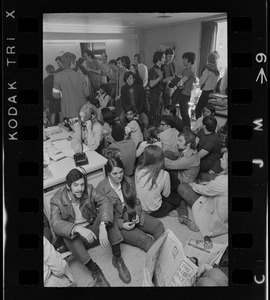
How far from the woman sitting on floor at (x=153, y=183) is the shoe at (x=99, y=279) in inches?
11.7

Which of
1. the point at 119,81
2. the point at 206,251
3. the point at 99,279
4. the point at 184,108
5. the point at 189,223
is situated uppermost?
the point at 119,81

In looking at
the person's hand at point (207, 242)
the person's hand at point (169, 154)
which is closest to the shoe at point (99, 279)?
the person's hand at point (207, 242)

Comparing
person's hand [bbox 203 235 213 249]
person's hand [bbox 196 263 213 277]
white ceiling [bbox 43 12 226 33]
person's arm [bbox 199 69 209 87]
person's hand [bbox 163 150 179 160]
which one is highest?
white ceiling [bbox 43 12 226 33]

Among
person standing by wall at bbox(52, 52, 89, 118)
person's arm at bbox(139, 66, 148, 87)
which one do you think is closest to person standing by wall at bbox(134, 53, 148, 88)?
person's arm at bbox(139, 66, 148, 87)

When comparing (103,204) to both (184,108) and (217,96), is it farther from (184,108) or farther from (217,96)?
(217,96)

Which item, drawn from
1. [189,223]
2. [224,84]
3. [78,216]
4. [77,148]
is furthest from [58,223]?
[224,84]

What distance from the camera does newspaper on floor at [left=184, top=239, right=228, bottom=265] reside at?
2113mm

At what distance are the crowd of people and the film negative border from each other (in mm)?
56

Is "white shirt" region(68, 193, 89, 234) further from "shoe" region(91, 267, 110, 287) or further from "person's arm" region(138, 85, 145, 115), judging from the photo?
"person's arm" region(138, 85, 145, 115)

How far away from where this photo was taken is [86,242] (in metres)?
2.11

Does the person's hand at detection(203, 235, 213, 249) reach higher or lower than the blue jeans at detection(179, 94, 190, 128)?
lower

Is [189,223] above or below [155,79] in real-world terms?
below

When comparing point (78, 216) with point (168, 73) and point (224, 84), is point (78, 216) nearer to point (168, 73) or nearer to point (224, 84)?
point (168, 73)

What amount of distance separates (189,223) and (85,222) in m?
0.40
